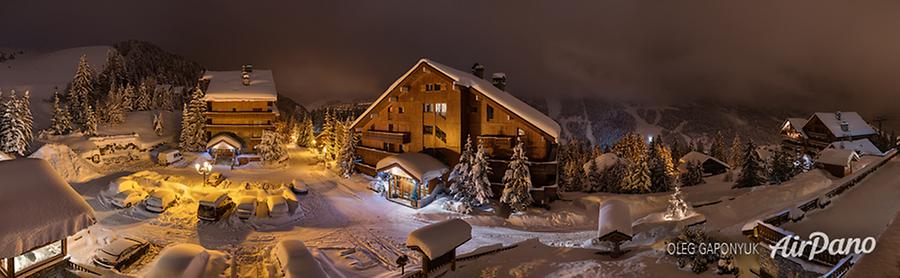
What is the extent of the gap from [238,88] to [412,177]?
32.2m

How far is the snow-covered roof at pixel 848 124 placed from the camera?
180 ft

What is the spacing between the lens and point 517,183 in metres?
28.7

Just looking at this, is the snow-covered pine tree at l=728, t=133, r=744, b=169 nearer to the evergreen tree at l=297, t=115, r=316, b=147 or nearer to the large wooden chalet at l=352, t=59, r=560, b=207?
the large wooden chalet at l=352, t=59, r=560, b=207

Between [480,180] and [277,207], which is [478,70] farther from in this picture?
[277,207]

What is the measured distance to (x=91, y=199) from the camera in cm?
2652

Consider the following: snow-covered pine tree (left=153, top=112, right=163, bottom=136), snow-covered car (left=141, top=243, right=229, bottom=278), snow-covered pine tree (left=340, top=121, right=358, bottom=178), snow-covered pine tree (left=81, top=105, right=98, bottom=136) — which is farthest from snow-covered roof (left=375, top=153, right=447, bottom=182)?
snow-covered pine tree (left=153, top=112, right=163, bottom=136)

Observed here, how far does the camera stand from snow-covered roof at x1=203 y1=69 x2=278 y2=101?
49344 mm

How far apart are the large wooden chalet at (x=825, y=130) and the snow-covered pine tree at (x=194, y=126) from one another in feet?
265

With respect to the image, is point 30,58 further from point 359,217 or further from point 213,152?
point 359,217

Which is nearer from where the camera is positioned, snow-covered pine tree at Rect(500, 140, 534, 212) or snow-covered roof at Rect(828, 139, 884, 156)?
snow-covered pine tree at Rect(500, 140, 534, 212)

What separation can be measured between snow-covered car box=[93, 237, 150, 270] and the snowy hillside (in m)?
53.4

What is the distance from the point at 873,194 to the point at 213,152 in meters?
52.3

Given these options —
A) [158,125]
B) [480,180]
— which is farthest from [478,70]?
[158,125]

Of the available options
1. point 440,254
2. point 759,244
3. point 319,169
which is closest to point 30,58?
point 319,169
